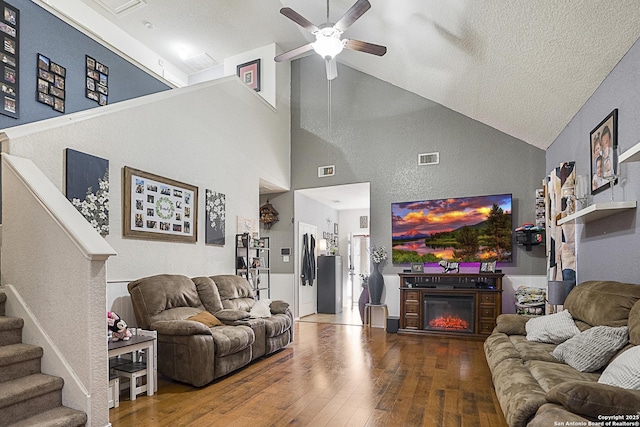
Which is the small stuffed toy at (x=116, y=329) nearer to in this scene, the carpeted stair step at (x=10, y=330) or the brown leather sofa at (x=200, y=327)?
the brown leather sofa at (x=200, y=327)

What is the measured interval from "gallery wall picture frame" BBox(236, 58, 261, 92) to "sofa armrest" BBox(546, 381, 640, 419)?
7.25 m

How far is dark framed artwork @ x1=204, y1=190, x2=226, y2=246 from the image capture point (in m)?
5.41

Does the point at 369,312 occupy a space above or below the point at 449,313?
below

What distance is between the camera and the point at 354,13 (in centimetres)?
397

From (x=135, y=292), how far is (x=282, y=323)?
1.87 metres

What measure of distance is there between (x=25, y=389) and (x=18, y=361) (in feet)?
0.90

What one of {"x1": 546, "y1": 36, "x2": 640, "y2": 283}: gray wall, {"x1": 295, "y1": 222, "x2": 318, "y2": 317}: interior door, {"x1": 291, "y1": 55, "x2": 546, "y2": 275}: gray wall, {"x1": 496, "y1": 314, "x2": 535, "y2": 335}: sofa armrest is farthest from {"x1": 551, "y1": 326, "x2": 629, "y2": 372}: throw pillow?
{"x1": 295, "y1": 222, "x2": 318, "y2": 317}: interior door

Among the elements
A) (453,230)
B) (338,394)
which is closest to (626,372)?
(338,394)

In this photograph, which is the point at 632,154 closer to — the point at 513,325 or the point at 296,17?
the point at 513,325

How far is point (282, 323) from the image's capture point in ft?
16.3

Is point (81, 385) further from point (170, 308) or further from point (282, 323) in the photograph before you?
point (282, 323)

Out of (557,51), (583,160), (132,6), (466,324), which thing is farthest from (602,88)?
(132,6)

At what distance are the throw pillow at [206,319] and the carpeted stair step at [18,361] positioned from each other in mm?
1577

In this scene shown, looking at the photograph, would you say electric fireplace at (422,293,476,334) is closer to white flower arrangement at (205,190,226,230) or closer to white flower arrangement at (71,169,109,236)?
white flower arrangement at (205,190,226,230)
